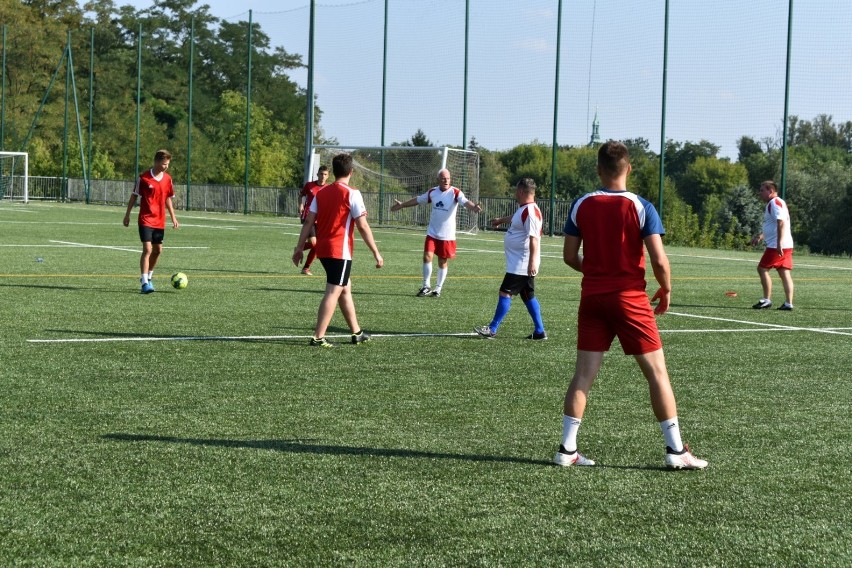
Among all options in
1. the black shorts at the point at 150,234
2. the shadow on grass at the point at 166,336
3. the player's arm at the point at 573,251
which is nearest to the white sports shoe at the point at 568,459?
the player's arm at the point at 573,251

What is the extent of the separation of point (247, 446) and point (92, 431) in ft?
3.28

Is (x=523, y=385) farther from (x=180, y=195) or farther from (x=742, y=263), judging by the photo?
(x=180, y=195)

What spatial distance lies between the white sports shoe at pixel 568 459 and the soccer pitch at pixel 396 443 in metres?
0.06

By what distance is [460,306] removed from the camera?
49.5 feet

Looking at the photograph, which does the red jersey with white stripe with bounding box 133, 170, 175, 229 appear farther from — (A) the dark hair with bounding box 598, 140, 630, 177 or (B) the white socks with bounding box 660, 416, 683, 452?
(B) the white socks with bounding box 660, 416, 683, 452

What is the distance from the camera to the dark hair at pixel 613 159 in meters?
6.09

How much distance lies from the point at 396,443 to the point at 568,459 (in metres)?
1.04

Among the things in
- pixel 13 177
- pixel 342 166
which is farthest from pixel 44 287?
pixel 13 177

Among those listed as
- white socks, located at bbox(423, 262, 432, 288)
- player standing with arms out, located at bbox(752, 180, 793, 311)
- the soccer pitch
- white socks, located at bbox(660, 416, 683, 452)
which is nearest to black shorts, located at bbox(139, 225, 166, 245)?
the soccer pitch

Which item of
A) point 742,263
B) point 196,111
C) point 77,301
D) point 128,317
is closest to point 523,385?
point 128,317

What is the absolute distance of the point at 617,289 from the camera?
19.9 feet

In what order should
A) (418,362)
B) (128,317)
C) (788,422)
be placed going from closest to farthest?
(788,422)
(418,362)
(128,317)

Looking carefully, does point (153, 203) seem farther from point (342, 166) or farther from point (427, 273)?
point (342, 166)

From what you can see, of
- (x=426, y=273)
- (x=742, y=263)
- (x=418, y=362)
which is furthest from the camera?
(x=742, y=263)
